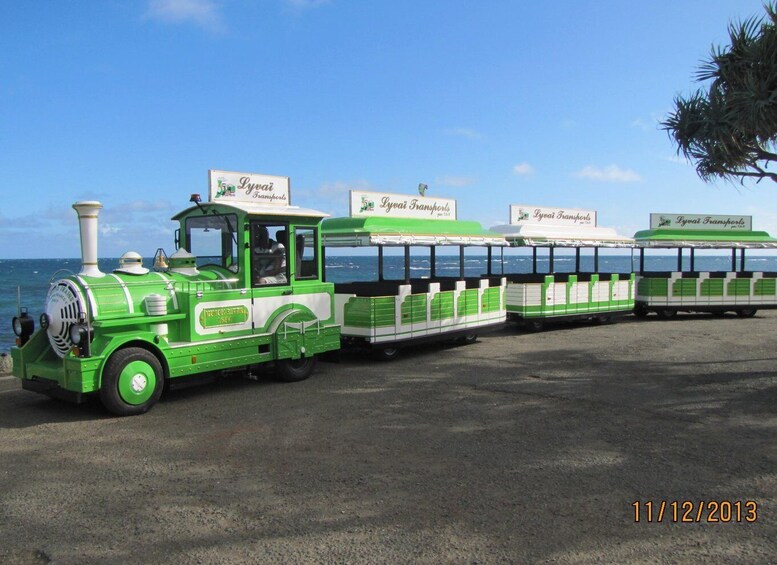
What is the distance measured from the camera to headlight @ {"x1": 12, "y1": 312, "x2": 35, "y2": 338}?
767 cm

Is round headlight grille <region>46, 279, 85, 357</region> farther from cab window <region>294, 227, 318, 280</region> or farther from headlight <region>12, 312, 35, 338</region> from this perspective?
cab window <region>294, 227, 318, 280</region>

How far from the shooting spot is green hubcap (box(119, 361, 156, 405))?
23.6ft

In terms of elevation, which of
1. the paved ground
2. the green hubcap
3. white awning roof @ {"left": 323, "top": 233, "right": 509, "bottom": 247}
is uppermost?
white awning roof @ {"left": 323, "top": 233, "right": 509, "bottom": 247}

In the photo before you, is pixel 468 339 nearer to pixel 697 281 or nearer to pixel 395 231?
pixel 395 231

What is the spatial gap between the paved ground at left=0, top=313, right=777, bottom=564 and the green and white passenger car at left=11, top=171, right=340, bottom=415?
474 millimetres

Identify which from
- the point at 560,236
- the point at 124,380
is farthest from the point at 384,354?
the point at 560,236

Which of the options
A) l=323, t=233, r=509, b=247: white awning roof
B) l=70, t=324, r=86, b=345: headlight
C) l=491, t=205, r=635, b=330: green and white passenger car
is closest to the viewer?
l=70, t=324, r=86, b=345: headlight

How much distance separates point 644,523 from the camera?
4340 millimetres

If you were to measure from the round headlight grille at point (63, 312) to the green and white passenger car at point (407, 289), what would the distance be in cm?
487

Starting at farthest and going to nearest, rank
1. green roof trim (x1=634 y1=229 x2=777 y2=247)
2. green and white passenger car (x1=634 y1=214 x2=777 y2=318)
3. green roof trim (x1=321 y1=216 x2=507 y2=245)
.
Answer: green roof trim (x1=634 y1=229 x2=777 y2=247), green and white passenger car (x1=634 y1=214 x2=777 y2=318), green roof trim (x1=321 y1=216 x2=507 y2=245)

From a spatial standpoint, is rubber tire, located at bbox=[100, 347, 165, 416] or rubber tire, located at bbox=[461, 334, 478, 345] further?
rubber tire, located at bbox=[461, 334, 478, 345]

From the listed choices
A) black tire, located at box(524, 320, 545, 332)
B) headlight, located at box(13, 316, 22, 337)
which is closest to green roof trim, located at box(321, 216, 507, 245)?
black tire, located at box(524, 320, 545, 332)

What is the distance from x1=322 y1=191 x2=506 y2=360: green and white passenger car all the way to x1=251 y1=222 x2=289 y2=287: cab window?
2212 mm

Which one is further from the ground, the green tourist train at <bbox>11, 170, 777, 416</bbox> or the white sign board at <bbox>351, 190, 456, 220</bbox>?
the white sign board at <bbox>351, 190, 456, 220</bbox>
